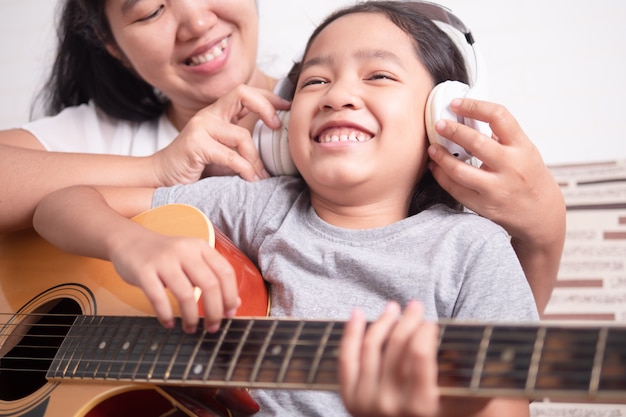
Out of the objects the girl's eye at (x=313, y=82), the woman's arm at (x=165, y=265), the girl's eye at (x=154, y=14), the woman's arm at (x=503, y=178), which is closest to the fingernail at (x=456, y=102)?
the woman's arm at (x=503, y=178)

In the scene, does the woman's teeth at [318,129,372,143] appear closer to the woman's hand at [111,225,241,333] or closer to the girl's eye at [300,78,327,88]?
the girl's eye at [300,78,327,88]

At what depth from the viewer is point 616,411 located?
1477 mm

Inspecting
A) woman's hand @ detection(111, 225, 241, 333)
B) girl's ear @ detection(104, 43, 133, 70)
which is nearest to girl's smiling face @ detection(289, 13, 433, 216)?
woman's hand @ detection(111, 225, 241, 333)

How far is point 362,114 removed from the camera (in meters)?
1.11

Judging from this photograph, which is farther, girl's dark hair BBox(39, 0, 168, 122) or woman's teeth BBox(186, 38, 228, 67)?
girl's dark hair BBox(39, 0, 168, 122)

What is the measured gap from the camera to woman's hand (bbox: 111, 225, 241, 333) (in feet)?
2.86

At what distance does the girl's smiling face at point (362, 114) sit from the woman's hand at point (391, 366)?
15.7 inches

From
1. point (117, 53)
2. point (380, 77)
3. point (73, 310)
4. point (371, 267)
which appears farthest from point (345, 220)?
point (117, 53)

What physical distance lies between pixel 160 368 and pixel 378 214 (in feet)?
1.49

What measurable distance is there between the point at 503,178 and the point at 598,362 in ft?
1.59

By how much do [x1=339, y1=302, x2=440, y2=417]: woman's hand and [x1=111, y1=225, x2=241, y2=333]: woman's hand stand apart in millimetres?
207

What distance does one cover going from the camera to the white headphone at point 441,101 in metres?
1.13

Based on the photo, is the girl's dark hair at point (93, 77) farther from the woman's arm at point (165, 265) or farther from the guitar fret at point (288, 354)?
the guitar fret at point (288, 354)

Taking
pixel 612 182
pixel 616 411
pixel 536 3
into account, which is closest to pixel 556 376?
pixel 616 411
